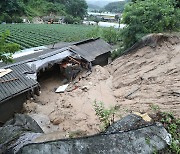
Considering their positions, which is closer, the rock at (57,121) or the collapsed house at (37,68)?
the rock at (57,121)

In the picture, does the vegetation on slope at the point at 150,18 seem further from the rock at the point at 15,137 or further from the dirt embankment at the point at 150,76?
the rock at the point at 15,137

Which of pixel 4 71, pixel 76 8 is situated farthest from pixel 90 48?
pixel 76 8

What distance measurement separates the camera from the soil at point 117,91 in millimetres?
10438

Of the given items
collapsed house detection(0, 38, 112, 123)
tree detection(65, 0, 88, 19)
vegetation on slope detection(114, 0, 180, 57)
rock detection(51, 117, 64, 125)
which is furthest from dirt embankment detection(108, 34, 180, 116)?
tree detection(65, 0, 88, 19)

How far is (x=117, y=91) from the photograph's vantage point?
540 inches

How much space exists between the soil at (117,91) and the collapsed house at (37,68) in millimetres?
677

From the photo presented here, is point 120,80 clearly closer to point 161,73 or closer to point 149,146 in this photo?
point 161,73

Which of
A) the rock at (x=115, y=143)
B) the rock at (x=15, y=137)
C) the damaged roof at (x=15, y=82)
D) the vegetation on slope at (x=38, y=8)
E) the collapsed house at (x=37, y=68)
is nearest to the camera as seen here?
the rock at (x=115, y=143)

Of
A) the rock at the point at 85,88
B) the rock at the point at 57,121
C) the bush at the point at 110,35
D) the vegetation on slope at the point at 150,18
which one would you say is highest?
the vegetation on slope at the point at 150,18

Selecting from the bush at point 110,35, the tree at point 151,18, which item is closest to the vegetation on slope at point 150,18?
the tree at point 151,18

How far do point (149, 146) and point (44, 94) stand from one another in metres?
9.89

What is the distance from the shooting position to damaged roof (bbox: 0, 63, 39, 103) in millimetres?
11017

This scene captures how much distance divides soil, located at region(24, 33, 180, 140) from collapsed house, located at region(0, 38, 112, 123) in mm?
677

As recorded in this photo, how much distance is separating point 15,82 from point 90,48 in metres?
8.44
